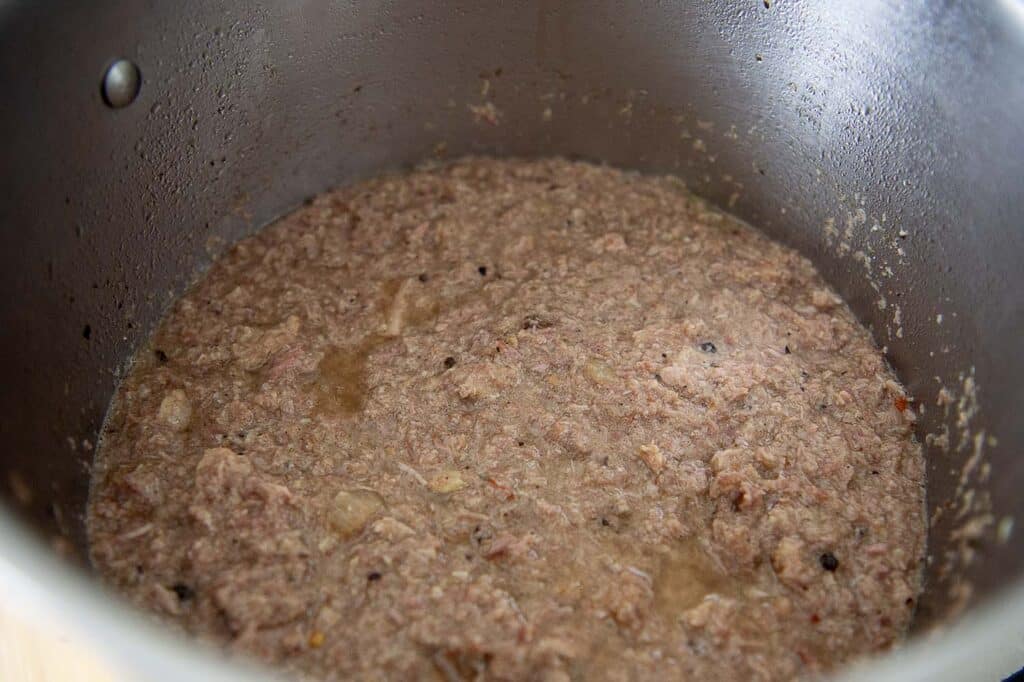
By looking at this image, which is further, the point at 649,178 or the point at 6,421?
the point at 649,178

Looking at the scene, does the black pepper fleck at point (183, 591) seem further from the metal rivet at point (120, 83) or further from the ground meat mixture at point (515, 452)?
the metal rivet at point (120, 83)

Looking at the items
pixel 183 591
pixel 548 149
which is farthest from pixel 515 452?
pixel 548 149

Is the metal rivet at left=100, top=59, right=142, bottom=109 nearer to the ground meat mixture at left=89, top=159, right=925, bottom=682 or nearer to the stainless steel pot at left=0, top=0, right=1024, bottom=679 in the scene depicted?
the stainless steel pot at left=0, top=0, right=1024, bottom=679

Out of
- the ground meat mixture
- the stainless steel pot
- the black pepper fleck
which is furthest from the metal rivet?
the black pepper fleck

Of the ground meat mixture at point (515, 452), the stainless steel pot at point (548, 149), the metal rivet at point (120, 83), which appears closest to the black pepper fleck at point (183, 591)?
the ground meat mixture at point (515, 452)

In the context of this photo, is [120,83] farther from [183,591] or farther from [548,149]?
[548,149]

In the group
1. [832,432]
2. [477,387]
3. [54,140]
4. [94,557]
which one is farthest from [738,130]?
[94,557]

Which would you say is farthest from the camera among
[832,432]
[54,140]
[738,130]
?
[738,130]

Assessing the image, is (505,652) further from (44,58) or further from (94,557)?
(44,58)
